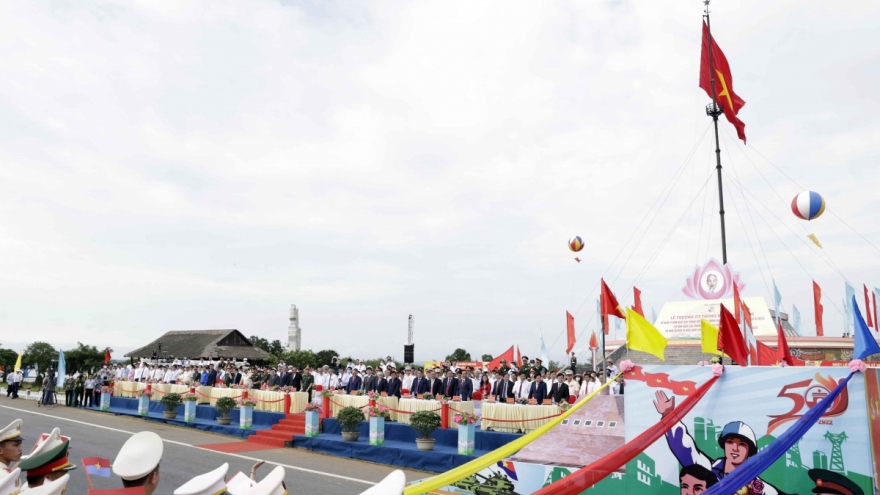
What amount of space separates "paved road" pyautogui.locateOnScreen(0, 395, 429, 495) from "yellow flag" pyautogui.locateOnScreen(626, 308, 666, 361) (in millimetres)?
7066

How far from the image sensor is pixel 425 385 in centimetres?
1812

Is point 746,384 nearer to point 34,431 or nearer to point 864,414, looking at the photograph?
point 864,414

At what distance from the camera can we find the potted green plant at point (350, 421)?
15.8 meters

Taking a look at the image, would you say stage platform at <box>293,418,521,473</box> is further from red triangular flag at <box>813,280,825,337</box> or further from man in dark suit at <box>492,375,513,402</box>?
red triangular flag at <box>813,280,825,337</box>

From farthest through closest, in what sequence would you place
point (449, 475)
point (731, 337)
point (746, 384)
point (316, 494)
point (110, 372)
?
1. point (110, 372)
2. point (316, 494)
3. point (731, 337)
4. point (449, 475)
5. point (746, 384)

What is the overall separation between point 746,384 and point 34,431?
2141 centimetres

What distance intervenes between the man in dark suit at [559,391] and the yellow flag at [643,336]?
845cm

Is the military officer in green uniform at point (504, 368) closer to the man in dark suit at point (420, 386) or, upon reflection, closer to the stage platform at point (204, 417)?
the man in dark suit at point (420, 386)

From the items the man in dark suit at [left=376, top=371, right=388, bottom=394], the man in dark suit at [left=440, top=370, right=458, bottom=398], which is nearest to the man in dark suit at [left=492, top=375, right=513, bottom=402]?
the man in dark suit at [left=440, top=370, right=458, bottom=398]

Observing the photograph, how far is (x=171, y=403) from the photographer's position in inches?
885

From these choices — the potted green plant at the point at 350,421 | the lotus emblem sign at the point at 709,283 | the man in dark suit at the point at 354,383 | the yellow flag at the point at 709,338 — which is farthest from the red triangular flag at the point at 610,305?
the lotus emblem sign at the point at 709,283

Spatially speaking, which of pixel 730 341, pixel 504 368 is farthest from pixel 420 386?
pixel 730 341

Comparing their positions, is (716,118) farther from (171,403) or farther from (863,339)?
(171,403)

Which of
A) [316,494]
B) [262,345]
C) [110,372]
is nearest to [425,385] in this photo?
[316,494]
